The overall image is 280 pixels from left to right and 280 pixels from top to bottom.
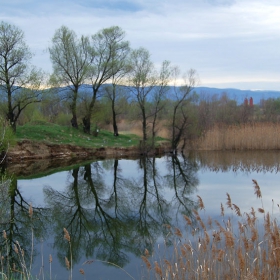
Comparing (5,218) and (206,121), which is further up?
(206,121)

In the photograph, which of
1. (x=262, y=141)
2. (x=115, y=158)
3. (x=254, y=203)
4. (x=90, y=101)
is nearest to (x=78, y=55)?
(x=90, y=101)

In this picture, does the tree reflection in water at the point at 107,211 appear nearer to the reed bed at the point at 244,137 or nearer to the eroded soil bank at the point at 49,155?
the eroded soil bank at the point at 49,155

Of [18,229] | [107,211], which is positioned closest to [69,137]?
[107,211]

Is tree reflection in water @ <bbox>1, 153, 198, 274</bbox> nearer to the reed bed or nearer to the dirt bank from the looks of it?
the dirt bank

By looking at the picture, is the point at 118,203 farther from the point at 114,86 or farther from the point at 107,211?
the point at 114,86

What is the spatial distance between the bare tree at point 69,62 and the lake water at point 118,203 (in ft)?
25.2

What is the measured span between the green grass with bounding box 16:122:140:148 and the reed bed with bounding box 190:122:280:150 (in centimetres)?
528

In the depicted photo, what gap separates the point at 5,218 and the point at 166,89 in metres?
21.1

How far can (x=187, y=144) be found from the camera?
29.2 m

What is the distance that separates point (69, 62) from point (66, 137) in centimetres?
565

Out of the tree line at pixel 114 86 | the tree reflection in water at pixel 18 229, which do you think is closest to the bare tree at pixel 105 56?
the tree line at pixel 114 86

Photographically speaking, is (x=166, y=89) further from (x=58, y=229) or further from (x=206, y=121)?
(x=58, y=229)

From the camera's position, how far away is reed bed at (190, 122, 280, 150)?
80.3 feet

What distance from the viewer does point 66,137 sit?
85.1 ft
